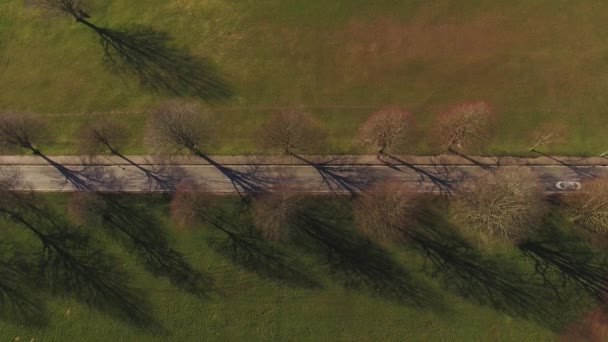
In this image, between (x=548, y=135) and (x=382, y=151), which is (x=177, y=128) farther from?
(x=548, y=135)

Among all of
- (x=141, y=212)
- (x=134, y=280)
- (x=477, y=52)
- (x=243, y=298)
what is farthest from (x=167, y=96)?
(x=477, y=52)

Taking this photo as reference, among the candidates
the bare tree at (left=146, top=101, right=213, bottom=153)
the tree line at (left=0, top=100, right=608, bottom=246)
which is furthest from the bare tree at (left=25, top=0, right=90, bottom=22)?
the bare tree at (left=146, top=101, right=213, bottom=153)

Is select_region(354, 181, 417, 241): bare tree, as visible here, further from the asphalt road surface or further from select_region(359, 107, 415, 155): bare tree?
select_region(359, 107, 415, 155): bare tree

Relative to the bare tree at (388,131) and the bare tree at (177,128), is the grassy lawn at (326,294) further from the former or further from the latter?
the bare tree at (177,128)

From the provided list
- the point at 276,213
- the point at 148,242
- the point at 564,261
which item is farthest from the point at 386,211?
the point at 148,242

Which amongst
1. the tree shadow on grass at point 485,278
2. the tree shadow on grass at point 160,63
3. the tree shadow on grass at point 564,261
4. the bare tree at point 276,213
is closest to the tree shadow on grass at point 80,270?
the bare tree at point 276,213

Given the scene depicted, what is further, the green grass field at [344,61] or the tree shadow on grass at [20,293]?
the green grass field at [344,61]
